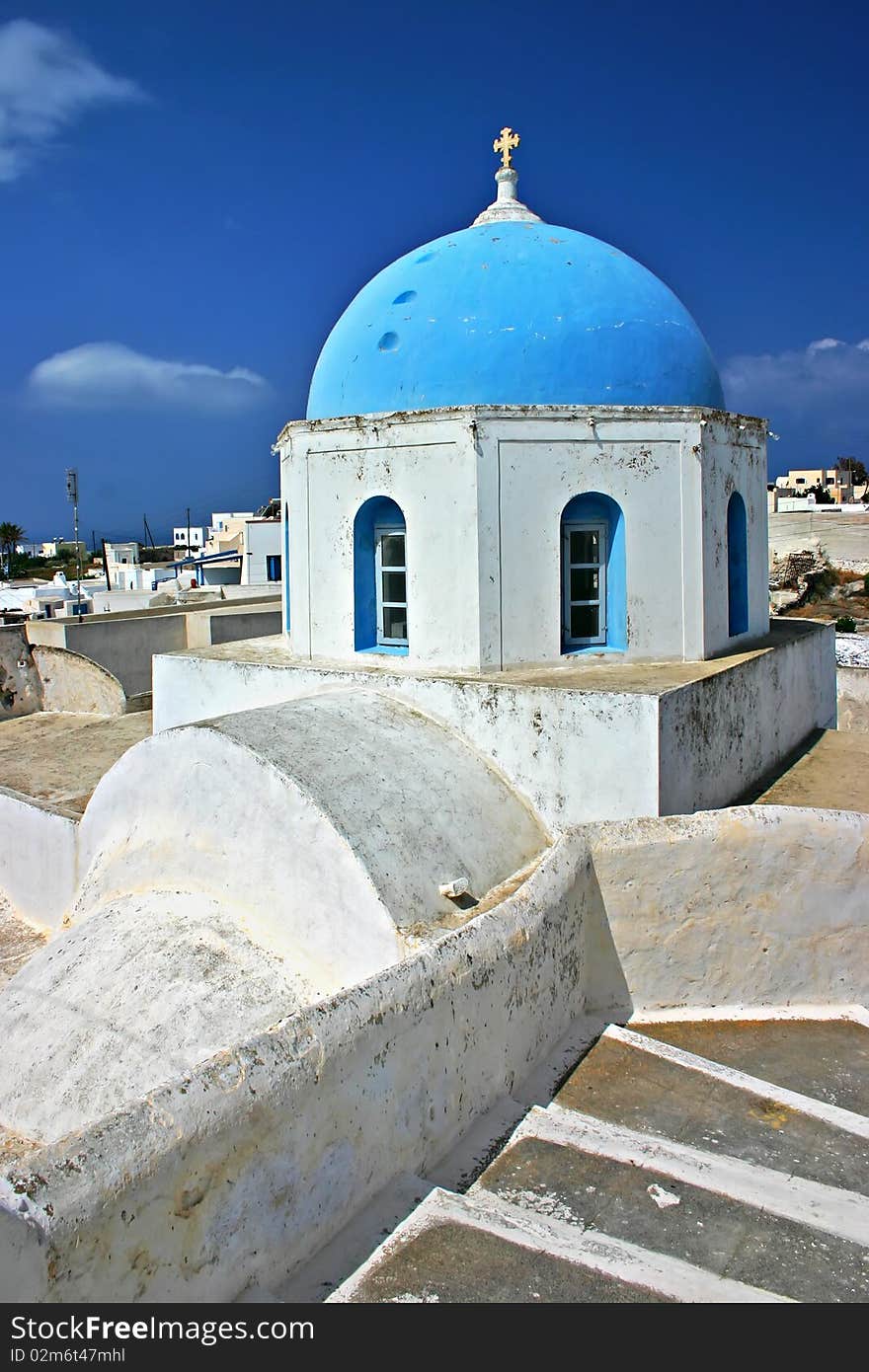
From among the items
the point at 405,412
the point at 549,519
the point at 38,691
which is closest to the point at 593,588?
the point at 549,519

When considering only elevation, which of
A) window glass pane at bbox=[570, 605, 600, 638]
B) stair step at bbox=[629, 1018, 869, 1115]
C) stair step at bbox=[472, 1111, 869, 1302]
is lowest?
stair step at bbox=[629, 1018, 869, 1115]

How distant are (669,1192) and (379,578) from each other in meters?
5.33

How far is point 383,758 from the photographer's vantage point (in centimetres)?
654

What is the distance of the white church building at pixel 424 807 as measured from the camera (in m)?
3.24

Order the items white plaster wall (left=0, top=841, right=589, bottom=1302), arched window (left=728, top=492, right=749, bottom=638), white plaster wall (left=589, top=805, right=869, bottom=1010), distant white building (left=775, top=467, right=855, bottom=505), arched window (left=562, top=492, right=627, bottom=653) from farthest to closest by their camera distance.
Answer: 1. distant white building (left=775, top=467, right=855, bottom=505)
2. arched window (left=728, top=492, right=749, bottom=638)
3. arched window (left=562, top=492, right=627, bottom=653)
4. white plaster wall (left=589, top=805, right=869, bottom=1010)
5. white plaster wall (left=0, top=841, right=589, bottom=1302)

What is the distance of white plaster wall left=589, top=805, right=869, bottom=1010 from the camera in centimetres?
559

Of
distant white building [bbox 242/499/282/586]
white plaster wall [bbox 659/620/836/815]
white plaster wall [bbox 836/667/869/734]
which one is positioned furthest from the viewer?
distant white building [bbox 242/499/282/586]

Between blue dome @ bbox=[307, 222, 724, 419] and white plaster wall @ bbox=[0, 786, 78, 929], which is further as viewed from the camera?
white plaster wall @ bbox=[0, 786, 78, 929]

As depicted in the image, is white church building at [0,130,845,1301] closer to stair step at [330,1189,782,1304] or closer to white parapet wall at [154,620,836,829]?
white parapet wall at [154,620,836,829]

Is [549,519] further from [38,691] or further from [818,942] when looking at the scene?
[38,691]

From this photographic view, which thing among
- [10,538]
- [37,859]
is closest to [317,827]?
[37,859]

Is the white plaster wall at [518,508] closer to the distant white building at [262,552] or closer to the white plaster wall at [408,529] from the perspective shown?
the white plaster wall at [408,529]

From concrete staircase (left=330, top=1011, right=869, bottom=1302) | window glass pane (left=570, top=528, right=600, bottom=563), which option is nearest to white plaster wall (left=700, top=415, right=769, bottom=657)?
window glass pane (left=570, top=528, right=600, bottom=563)

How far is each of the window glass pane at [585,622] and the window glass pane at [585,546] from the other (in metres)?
0.36
